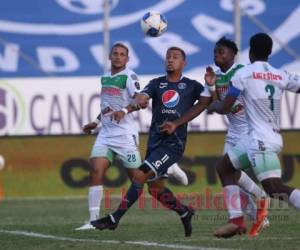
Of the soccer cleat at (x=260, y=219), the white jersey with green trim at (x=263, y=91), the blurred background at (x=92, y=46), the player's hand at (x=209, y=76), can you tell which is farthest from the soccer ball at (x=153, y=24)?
the blurred background at (x=92, y=46)

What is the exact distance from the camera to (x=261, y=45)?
9898mm

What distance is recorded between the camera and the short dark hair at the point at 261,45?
9867 millimetres

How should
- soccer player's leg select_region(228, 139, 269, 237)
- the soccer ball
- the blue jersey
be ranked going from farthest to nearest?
the soccer ball → the blue jersey → soccer player's leg select_region(228, 139, 269, 237)

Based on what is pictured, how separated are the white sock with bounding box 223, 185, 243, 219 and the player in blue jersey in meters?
0.95

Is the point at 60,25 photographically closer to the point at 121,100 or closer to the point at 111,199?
the point at 111,199

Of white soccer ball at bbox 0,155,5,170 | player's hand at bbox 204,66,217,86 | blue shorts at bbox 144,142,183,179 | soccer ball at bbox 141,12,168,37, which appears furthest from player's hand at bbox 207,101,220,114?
white soccer ball at bbox 0,155,5,170

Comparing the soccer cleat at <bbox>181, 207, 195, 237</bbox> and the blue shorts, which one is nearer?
the blue shorts

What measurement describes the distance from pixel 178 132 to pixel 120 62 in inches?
76.9

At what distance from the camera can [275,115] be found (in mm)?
9883

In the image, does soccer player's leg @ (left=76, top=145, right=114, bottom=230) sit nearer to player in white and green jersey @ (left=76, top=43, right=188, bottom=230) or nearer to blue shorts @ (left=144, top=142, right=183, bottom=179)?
player in white and green jersey @ (left=76, top=43, right=188, bottom=230)

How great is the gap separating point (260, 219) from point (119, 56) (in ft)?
9.56

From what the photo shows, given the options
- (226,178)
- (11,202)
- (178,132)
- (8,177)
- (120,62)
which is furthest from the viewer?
(8,177)

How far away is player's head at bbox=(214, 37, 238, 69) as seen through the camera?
1166 centimetres

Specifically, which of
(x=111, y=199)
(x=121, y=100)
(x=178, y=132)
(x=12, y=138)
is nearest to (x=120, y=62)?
(x=121, y=100)
